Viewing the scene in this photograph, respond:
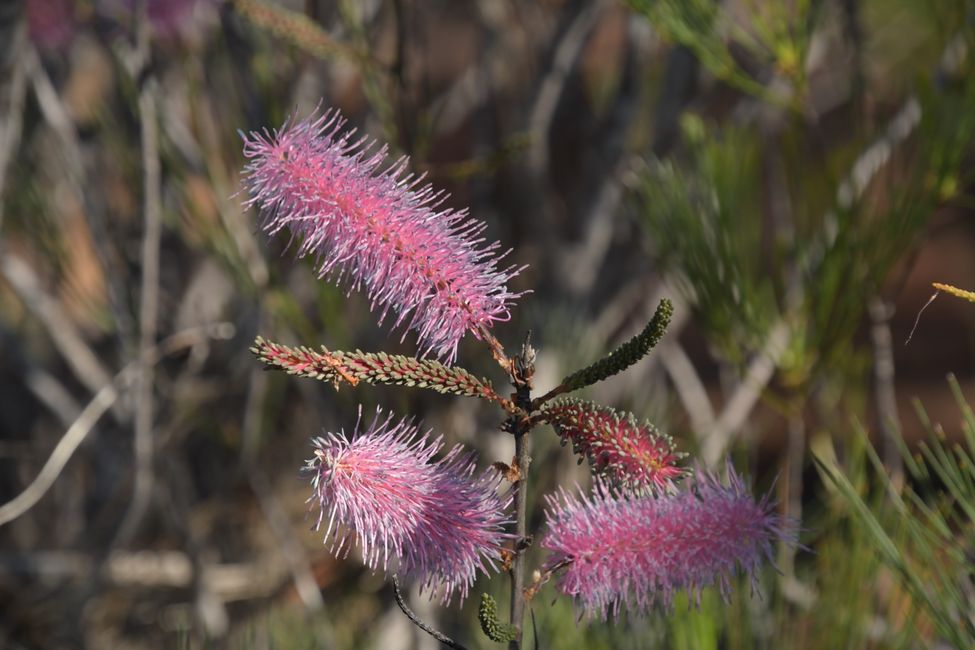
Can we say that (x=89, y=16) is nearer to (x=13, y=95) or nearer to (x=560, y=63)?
(x=13, y=95)

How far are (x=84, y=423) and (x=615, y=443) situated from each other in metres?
0.61

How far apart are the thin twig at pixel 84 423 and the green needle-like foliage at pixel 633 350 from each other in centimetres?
44

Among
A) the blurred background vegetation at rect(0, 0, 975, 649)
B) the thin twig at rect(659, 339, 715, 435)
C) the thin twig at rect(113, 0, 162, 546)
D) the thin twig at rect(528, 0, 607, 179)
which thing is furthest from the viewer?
the thin twig at rect(659, 339, 715, 435)

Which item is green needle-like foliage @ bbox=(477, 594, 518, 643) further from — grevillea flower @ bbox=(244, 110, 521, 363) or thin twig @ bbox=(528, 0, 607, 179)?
thin twig @ bbox=(528, 0, 607, 179)

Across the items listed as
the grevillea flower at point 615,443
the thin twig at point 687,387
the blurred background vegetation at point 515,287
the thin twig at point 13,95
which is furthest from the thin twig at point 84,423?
the thin twig at point 687,387

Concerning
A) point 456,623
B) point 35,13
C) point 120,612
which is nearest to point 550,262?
point 456,623

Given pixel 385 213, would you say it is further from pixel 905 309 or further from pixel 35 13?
pixel 905 309

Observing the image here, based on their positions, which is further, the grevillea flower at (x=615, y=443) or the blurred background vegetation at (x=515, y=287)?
the blurred background vegetation at (x=515, y=287)

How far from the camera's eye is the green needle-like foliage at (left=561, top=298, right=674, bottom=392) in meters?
0.34

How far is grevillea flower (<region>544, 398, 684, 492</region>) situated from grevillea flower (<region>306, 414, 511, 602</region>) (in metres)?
0.04

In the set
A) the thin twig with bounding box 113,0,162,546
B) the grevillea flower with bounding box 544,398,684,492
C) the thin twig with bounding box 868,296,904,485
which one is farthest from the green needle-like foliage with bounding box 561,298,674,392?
the thin twig with bounding box 113,0,162,546

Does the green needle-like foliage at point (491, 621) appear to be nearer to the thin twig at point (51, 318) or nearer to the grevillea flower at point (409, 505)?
the grevillea flower at point (409, 505)

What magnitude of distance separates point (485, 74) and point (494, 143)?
86mm

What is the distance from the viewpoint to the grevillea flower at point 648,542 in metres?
0.39
